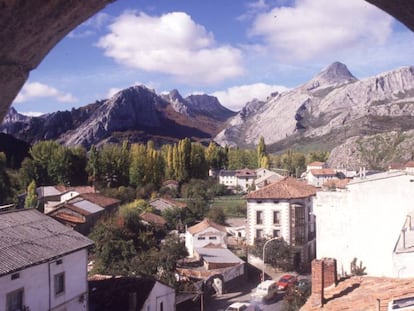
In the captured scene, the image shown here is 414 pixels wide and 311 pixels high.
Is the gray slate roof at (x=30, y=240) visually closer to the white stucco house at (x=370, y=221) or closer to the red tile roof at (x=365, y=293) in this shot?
the red tile roof at (x=365, y=293)

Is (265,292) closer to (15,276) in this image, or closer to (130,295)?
(130,295)

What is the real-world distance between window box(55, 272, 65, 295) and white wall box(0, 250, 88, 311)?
106 millimetres

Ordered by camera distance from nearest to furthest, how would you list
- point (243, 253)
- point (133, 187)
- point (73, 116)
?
point (243, 253) < point (133, 187) < point (73, 116)

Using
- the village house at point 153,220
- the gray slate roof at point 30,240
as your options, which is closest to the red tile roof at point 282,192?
the village house at point 153,220

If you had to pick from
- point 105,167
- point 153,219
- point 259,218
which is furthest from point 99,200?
point 105,167

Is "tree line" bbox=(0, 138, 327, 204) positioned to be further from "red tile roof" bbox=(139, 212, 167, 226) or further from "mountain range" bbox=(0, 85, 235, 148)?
"mountain range" bbox=(0, 85, 235, 148)

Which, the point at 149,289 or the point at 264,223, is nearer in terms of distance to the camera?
the point at 149,289

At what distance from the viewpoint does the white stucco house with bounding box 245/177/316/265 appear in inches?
1094

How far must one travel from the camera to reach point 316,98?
518ft

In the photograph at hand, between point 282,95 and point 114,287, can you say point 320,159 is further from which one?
point 282,95

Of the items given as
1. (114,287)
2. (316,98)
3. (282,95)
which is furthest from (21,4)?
(282,95)

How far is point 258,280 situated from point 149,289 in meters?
10.3

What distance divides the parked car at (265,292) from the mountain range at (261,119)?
7448 cm

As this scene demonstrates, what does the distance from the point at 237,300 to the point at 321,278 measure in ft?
38.5
